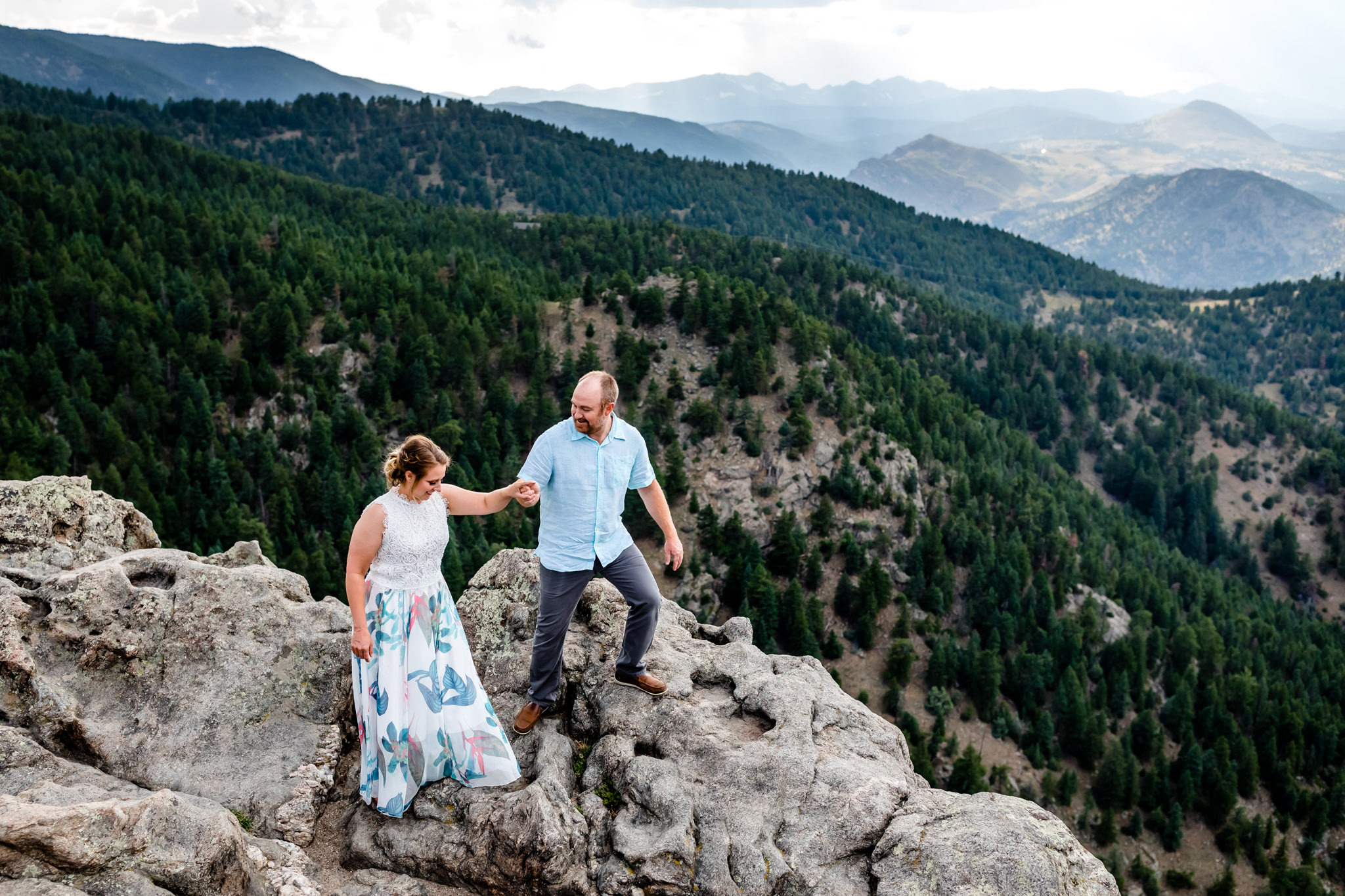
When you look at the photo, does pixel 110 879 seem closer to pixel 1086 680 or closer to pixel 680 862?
pixel 680 862

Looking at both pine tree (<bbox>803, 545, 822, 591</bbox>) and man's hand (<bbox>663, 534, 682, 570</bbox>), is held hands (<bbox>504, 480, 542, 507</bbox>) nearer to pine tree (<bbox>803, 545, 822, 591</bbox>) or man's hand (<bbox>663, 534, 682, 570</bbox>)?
man's hand (<bbox>663, 534, 682, 570</bbox>)

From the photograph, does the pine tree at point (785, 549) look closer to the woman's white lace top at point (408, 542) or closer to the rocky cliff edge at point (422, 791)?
the rocky cliff edge at point (422, 791)

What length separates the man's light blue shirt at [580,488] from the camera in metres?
12.1

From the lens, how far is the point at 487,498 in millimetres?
11719

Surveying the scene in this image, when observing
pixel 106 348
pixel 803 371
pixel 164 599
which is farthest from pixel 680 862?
pixel 106 348

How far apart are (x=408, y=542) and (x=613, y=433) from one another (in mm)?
3341

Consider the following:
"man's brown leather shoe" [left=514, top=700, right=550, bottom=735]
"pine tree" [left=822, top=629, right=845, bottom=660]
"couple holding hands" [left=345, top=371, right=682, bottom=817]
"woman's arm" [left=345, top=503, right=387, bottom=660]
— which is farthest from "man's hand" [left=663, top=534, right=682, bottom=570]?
"pine tree" [left=822, top=629, right=845, bottom=660]

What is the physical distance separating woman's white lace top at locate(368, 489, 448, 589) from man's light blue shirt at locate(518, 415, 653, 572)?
1.41m

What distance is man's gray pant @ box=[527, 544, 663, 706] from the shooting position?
1259 cm

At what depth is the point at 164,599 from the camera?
14.3 meters

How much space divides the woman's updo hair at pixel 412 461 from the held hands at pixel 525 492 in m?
1.01

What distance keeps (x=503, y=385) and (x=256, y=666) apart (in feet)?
315

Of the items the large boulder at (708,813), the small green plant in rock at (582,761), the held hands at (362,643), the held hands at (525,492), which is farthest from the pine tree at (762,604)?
the held hands at (362,643)

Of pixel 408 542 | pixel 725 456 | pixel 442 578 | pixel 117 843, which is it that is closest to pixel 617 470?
pixel 442 578
